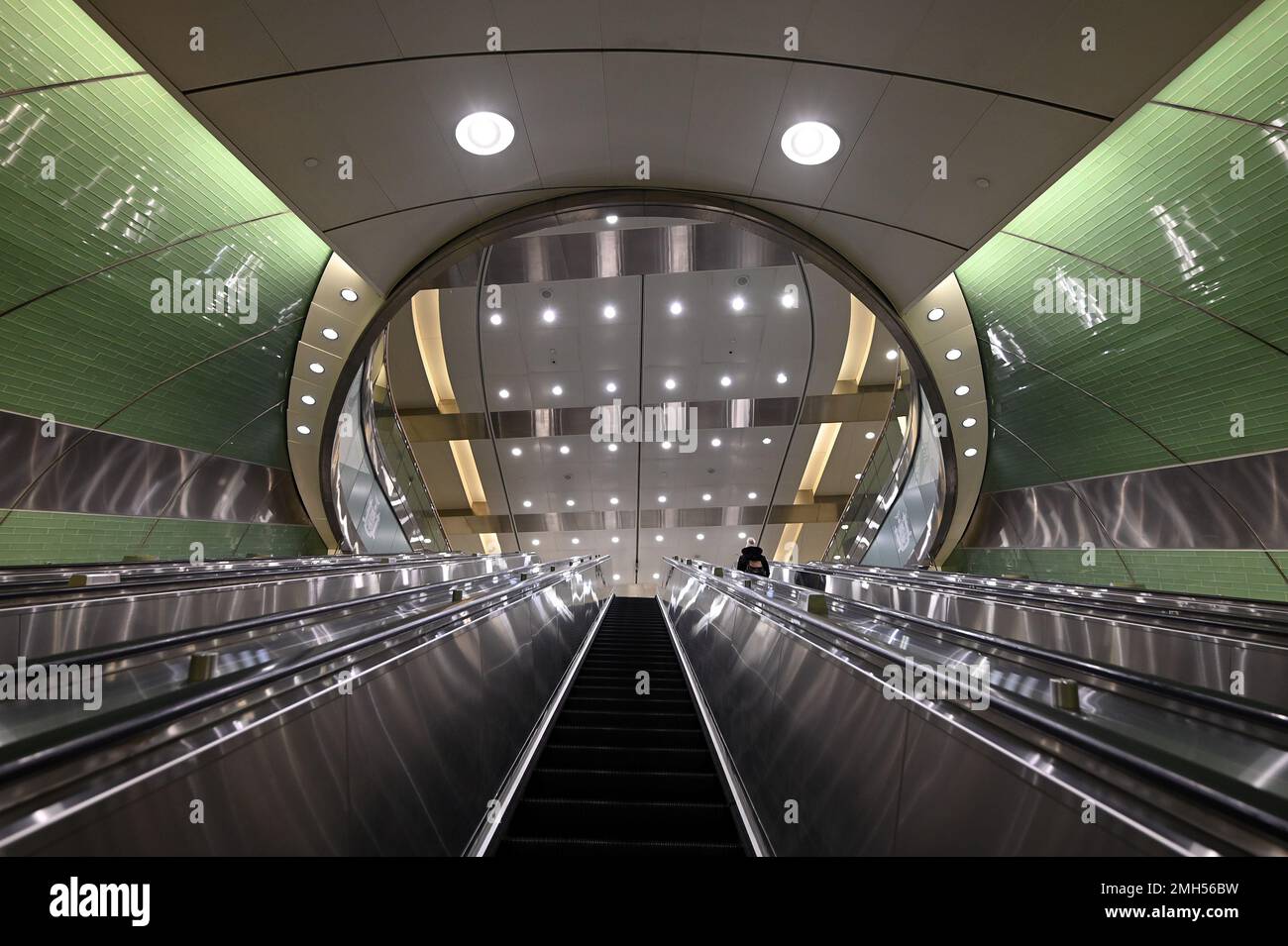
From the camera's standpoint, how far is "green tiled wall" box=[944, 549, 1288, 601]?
7156mm

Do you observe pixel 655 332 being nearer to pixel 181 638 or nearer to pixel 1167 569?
pixel 1167 569

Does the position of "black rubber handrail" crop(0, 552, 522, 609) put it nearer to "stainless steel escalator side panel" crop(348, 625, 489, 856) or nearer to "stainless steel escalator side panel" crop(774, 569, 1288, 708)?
"stainless steel escalator side panel" crop(348, 625, 489, 856)

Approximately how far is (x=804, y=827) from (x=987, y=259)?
29.4 ft

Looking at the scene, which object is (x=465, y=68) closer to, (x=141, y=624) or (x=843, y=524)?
(x=141, y=624)

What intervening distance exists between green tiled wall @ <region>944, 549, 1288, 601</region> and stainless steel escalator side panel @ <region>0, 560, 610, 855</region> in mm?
7268

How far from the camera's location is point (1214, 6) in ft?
14.7

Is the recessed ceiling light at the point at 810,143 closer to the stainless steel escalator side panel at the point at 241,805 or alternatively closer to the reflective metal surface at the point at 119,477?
the stainless steel escalator side panel at the point at 241,805

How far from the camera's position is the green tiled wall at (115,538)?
7.57 m

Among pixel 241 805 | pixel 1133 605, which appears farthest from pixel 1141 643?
pixel 241 805

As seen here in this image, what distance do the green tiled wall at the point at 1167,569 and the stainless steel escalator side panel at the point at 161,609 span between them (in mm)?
9134

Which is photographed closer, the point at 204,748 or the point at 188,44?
the point at 204,748

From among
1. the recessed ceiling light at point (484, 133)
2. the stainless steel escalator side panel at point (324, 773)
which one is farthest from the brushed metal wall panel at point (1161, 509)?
the recessed ceiling light at point (484, 133)

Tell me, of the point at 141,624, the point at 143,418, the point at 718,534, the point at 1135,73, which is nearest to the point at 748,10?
the point at 1135,73

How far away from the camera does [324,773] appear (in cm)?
172
